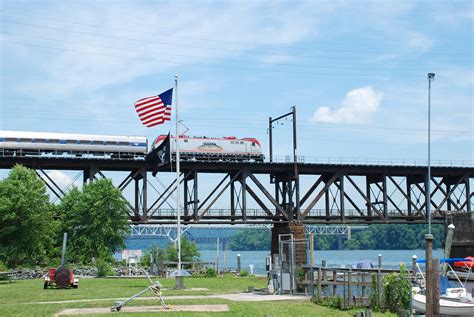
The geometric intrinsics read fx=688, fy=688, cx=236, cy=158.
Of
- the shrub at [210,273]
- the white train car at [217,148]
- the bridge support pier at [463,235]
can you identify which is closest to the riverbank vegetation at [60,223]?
the shrub at [210,273]

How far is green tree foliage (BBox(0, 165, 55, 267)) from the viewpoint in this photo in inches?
2329

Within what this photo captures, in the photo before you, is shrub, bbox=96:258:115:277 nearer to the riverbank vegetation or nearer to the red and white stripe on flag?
the riverbank vegetation

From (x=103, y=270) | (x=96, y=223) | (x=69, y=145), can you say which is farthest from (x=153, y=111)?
(x=69, y=145)

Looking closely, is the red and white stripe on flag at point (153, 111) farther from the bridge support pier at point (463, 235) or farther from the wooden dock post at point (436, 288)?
the bridge support pier at point (463, 235)

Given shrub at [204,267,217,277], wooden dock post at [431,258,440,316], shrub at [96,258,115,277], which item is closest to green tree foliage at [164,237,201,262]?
shrub at [204,267,217,277]

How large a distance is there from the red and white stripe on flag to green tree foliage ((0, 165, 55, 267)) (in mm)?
16852

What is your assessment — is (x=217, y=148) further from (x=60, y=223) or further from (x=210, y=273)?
(x=210, y=273)

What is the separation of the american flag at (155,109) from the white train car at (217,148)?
3168 cm

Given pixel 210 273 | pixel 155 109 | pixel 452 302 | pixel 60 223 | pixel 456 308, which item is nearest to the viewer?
pixel 456 308

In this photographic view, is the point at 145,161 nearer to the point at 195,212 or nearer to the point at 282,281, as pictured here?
the point at 195,212

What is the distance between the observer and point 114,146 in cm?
8050

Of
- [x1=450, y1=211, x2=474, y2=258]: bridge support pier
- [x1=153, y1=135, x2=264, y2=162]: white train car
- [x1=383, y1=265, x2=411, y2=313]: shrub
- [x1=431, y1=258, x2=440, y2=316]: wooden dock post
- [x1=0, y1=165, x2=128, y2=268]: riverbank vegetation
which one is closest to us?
[x1=431, y1=258, x2=440, y2=316]: wooden dock post

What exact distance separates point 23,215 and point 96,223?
38.0 ft

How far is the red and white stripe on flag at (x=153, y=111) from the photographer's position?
49.1 meters
